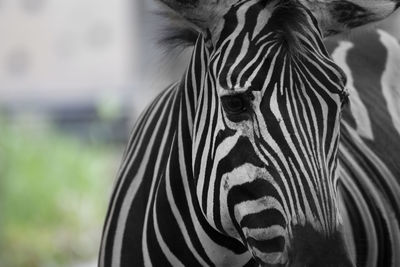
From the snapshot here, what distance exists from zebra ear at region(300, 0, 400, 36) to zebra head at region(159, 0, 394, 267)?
0.16 meters

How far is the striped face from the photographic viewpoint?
151 inches

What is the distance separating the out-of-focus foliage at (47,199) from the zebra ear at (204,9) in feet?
21.0

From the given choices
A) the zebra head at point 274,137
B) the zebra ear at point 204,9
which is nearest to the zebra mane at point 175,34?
the zebra ear at point 204,9

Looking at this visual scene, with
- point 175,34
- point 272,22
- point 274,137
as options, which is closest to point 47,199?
point 175,34

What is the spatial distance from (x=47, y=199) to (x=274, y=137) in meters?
7.48

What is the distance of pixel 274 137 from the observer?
3891mm

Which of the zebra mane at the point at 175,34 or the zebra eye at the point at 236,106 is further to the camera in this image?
the zebra mane at the point at 175,34

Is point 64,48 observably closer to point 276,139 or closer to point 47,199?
point 47,199

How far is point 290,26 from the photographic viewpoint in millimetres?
4023

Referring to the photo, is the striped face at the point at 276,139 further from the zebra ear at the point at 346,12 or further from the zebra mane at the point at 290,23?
the zebra ear at the point at 346,12

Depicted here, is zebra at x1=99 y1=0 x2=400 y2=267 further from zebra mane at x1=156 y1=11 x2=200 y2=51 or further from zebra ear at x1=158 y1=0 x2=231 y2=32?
zebra mane at x1=156 y1=11 x2=200 y2=51

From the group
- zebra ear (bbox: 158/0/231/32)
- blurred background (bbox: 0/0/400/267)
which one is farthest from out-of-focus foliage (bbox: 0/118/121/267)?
zebra ear (bbox: 158/0/231/32)

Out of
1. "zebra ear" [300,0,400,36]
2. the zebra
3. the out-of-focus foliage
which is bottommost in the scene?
the out-of-focus foliage

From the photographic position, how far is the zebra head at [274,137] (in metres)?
3.83
